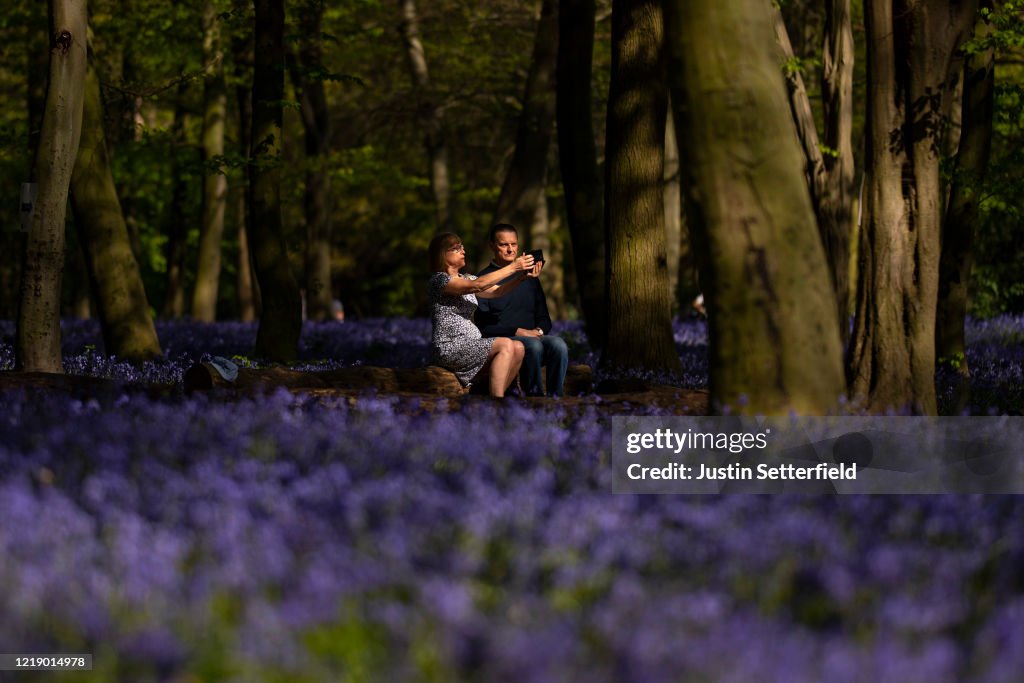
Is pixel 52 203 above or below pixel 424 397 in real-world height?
above

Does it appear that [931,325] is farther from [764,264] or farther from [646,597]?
[646,597]

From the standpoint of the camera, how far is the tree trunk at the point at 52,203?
1113cm

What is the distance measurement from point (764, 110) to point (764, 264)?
77 cm

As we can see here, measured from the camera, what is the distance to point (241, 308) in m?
36.1

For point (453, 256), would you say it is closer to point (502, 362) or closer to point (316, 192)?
point (502, 362)

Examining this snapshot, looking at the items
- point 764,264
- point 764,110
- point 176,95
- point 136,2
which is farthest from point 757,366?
point 176,95

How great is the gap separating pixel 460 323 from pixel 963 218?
7.81 metres

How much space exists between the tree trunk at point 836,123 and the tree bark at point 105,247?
26.6ft

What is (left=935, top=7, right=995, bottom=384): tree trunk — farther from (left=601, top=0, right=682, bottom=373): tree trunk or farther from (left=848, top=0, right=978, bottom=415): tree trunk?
(left=848, top=0, right=978, bottom=415): tree trunk

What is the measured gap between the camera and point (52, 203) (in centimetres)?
1115

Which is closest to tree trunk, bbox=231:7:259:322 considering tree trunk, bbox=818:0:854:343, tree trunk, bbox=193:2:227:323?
tree trunk, bbox=193:2:227:323

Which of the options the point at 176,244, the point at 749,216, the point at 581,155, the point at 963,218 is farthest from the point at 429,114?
the point at 749,216

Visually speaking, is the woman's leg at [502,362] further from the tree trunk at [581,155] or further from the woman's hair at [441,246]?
the tree trunk at [581,155]
